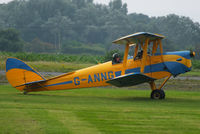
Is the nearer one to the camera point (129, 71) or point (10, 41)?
point (129, 71)

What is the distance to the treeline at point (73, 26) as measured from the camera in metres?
70.2

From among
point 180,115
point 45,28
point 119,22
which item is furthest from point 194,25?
point 180,115

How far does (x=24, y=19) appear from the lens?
95.1 metres

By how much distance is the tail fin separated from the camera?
1519 centimetres

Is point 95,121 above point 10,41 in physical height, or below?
below

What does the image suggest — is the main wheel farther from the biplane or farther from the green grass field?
the green grass field

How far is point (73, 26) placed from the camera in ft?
305

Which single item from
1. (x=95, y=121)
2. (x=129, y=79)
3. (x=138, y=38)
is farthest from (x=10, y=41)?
(x=95, y=121)

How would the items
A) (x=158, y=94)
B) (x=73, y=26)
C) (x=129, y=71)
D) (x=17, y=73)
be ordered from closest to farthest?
(x=158, y=94), (x=129, y=71), (x=17, y=73), (x=73, y=26)

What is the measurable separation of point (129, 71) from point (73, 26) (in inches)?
3150

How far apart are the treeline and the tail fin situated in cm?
4604

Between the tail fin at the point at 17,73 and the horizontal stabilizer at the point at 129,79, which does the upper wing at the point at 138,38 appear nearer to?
the horizontal stabilizer at the point at 129,79

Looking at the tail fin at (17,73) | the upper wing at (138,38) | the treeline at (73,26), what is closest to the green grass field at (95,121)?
the upper wing at (138,38)

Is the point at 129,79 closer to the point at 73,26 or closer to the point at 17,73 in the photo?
the point at 17,73
